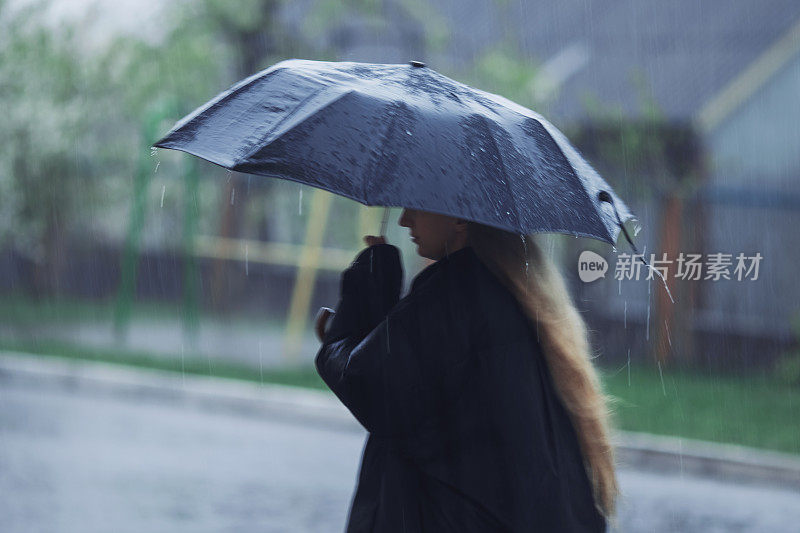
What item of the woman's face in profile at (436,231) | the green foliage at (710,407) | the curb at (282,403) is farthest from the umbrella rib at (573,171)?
the green foliage at (710,407)

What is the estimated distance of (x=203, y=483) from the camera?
725 cm

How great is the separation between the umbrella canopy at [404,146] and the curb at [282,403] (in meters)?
5.61

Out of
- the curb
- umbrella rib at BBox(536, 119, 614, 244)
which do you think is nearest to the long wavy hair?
umbrella rib at BBox(536, 119, 614, 244)

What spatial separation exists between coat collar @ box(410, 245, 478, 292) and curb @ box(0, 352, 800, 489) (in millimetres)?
5798

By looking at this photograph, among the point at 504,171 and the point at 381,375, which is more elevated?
the point at 504,171

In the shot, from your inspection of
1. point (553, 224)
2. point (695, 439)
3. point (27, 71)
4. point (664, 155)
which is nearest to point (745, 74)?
point (664, 155)

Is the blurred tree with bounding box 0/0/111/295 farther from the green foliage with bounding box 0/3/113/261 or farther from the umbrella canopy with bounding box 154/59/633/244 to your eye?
the umbrella canopy with bounding box 154/59/633/244

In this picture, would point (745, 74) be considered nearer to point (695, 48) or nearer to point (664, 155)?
point (695, 48)

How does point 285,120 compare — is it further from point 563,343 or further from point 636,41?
point 636,41

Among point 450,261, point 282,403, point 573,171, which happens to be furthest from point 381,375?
point 282,403

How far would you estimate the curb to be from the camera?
8.38m

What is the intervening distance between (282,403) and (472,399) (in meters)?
8.22

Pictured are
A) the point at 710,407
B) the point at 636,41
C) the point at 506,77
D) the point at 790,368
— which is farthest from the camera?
the point at 636,41

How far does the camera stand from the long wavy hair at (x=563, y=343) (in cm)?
254
